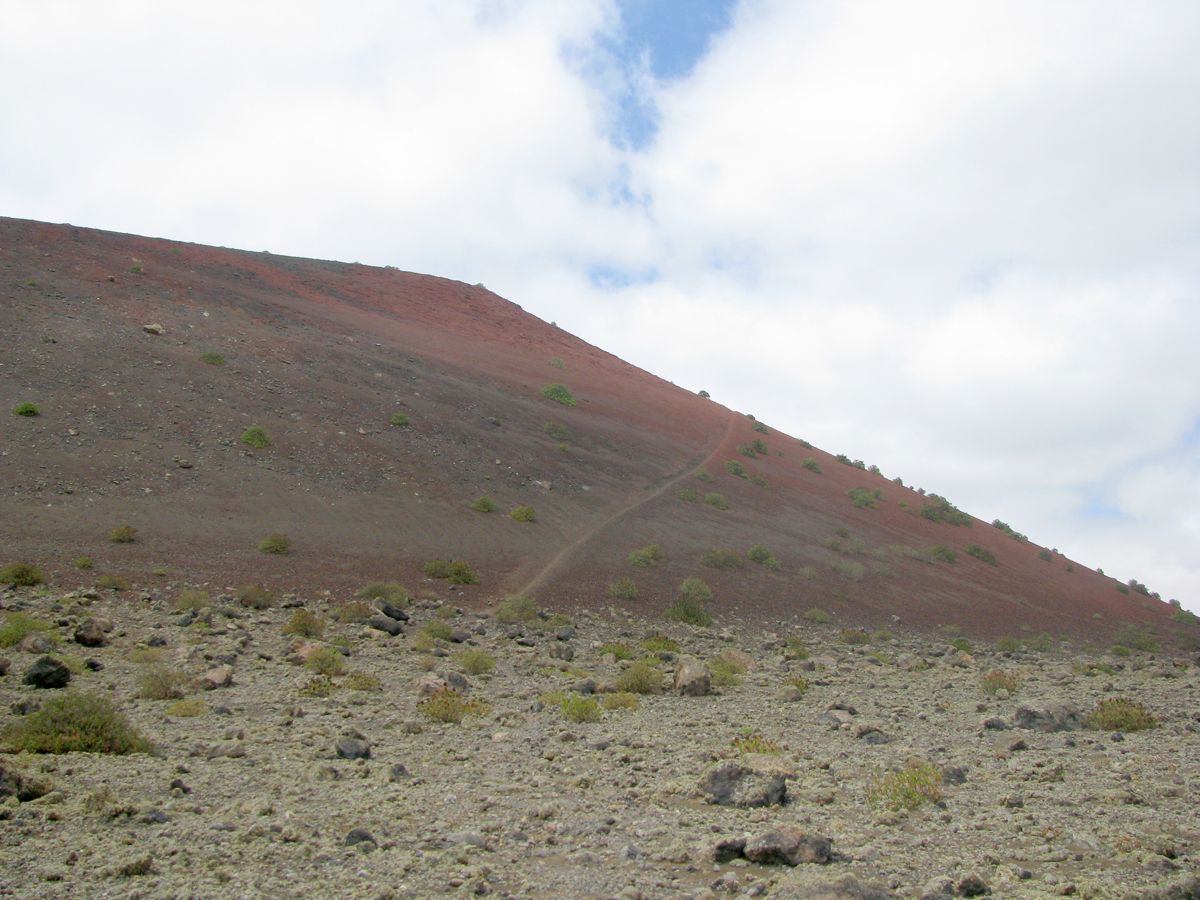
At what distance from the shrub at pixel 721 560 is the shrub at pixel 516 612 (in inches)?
378

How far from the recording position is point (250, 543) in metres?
24.6

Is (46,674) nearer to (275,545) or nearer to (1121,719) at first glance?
(275,545)

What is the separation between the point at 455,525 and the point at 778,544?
14.2 meters

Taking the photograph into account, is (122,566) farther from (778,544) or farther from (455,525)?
(778,544)

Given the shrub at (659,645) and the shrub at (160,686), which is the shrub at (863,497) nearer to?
the shrub at (659,645)

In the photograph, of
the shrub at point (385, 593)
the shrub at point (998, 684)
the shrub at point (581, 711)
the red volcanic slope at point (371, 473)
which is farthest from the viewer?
the red volcanic slope at point (371, 473)

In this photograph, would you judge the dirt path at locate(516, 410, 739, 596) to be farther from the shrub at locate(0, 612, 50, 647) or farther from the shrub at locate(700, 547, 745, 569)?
the shrub at locate(0, 612, 50, 647)

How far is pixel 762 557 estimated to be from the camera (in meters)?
34.3

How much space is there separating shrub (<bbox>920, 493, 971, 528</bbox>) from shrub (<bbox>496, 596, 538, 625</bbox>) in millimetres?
34995

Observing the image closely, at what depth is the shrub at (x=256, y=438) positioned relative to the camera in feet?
99.6

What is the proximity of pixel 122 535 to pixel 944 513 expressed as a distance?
45.0 metres

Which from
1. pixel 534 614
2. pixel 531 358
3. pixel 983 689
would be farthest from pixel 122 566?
pixel 531 358

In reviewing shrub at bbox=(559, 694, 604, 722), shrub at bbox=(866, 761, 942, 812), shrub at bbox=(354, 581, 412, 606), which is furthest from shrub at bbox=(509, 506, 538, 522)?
shrub at bbox=(866, 761, 942, 812)

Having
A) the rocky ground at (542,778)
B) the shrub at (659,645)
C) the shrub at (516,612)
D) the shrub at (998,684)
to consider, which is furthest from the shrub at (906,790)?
the shrub at (516,612)
